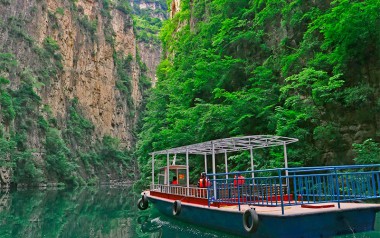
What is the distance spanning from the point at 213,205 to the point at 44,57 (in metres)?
46.7

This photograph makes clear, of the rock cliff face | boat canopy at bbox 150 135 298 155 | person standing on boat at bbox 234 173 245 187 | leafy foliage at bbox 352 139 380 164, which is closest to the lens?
person standing on boat at bbox 234 173 245 187

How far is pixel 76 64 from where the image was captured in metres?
58.3

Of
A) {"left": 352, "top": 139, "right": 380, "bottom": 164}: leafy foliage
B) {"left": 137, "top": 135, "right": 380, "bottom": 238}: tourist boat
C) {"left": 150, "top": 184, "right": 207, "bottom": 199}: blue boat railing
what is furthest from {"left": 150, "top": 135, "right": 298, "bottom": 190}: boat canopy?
{"left": 352, "top": 139, "right": 380, "bottom": 164}: leafy foliage

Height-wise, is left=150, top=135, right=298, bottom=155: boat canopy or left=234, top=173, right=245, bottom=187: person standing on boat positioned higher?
left=150, top=135, right=298, bottom=155: boat canopy

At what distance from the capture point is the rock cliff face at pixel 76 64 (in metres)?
45.4

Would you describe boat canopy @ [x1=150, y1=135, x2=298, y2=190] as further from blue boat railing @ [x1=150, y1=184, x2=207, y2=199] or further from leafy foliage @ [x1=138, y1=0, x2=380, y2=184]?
leafy foliage @ [x1=138, y1=0, x2=380, y2=184]

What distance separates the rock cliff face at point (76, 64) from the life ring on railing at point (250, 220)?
120ft

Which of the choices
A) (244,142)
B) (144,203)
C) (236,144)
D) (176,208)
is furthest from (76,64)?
(236,144)

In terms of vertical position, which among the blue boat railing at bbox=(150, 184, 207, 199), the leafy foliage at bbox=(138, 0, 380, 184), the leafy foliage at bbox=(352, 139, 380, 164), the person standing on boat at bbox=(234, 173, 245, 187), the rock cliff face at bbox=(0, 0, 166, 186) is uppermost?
the rock cliff face at bbox=(0, 0, 166, 186)

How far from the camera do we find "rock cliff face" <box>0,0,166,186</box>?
149ft

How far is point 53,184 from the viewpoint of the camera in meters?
42.7

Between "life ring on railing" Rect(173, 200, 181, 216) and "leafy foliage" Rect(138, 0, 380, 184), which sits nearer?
Result: "life ring on railing" Rect(173, 200, 181, 216)

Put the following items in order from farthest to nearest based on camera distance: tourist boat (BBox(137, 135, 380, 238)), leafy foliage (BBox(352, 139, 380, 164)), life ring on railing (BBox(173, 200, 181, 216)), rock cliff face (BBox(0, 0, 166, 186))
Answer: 1. rock cliff face (BBox(0, 0, 166, 186))
2. life ring on railing (BBox(173, 200, 181, 216))
3. leafy foliage (BBox(352, 139, 380, 164))
4. tourist boat (BBox(137, 135, 380, 238))

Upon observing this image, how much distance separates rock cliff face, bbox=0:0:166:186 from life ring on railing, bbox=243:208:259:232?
36.5m
